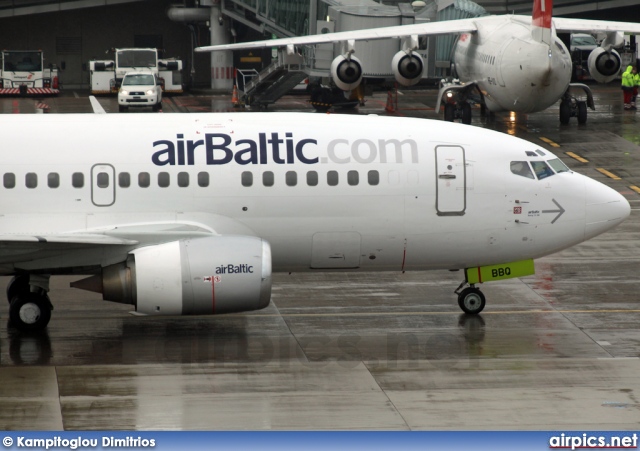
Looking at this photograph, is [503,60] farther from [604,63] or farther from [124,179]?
[124,179]

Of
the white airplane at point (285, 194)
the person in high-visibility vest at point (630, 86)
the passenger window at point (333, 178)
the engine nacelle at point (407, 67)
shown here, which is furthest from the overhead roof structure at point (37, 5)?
the passenger window at point (333, 178)

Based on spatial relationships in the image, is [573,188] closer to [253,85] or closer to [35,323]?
[35,323]

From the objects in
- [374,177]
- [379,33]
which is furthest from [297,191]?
[379,33]

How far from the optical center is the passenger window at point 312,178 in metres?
18.8

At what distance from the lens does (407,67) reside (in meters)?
48.8

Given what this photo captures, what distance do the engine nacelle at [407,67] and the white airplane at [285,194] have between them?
29589 millimetres

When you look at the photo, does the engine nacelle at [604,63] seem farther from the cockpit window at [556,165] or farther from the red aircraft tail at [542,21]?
the cockpit window at [556,165]

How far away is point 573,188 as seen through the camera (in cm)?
1941

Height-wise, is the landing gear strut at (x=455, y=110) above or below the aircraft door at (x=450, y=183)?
below

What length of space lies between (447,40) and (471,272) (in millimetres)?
36070

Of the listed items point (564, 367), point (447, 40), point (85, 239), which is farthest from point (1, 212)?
point (447, 40)

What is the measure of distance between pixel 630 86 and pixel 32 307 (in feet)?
124

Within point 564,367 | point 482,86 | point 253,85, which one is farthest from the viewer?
point 253,85

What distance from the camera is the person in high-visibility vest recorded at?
166 ft
